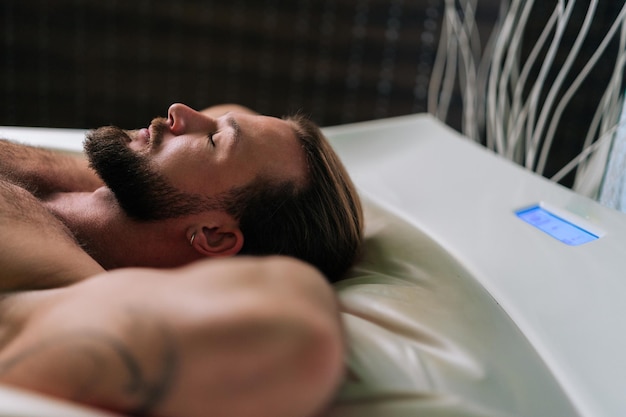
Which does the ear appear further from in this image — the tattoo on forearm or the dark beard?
the tattoo on forearm

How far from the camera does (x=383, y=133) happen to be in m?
1.74

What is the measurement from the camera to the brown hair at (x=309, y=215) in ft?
3.62

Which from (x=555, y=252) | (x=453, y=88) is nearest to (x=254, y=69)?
(x=453, y=88)

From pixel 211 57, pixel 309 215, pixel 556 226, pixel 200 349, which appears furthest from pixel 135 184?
pixel 211 57

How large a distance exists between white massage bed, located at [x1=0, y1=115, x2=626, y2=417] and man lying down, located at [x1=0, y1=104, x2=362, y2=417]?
0.20 feet

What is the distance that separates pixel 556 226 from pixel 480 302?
330 millimetres

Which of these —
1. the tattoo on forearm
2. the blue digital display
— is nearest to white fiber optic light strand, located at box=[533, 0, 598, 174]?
the blue digital display

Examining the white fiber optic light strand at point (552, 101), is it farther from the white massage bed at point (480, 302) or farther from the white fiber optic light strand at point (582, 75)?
the white massage bed at point (480, 302)

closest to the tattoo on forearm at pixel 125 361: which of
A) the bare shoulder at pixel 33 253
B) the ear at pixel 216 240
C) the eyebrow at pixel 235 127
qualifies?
the bare shoulder at pixel 33 253

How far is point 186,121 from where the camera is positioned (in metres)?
1.18

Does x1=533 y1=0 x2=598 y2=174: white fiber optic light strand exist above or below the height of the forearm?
above

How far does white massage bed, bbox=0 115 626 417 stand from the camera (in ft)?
2.49

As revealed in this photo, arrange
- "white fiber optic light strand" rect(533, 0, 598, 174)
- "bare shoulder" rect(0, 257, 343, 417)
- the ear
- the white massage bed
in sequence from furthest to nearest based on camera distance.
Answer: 1. "white fiber optic light strand" rect(533, 0, 598, 174)
2. the ear
3. the white massage bed
4. "bare shoulder" rect(0, 257, 343, 417)

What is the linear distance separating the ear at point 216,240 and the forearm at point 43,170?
15.9 inches
